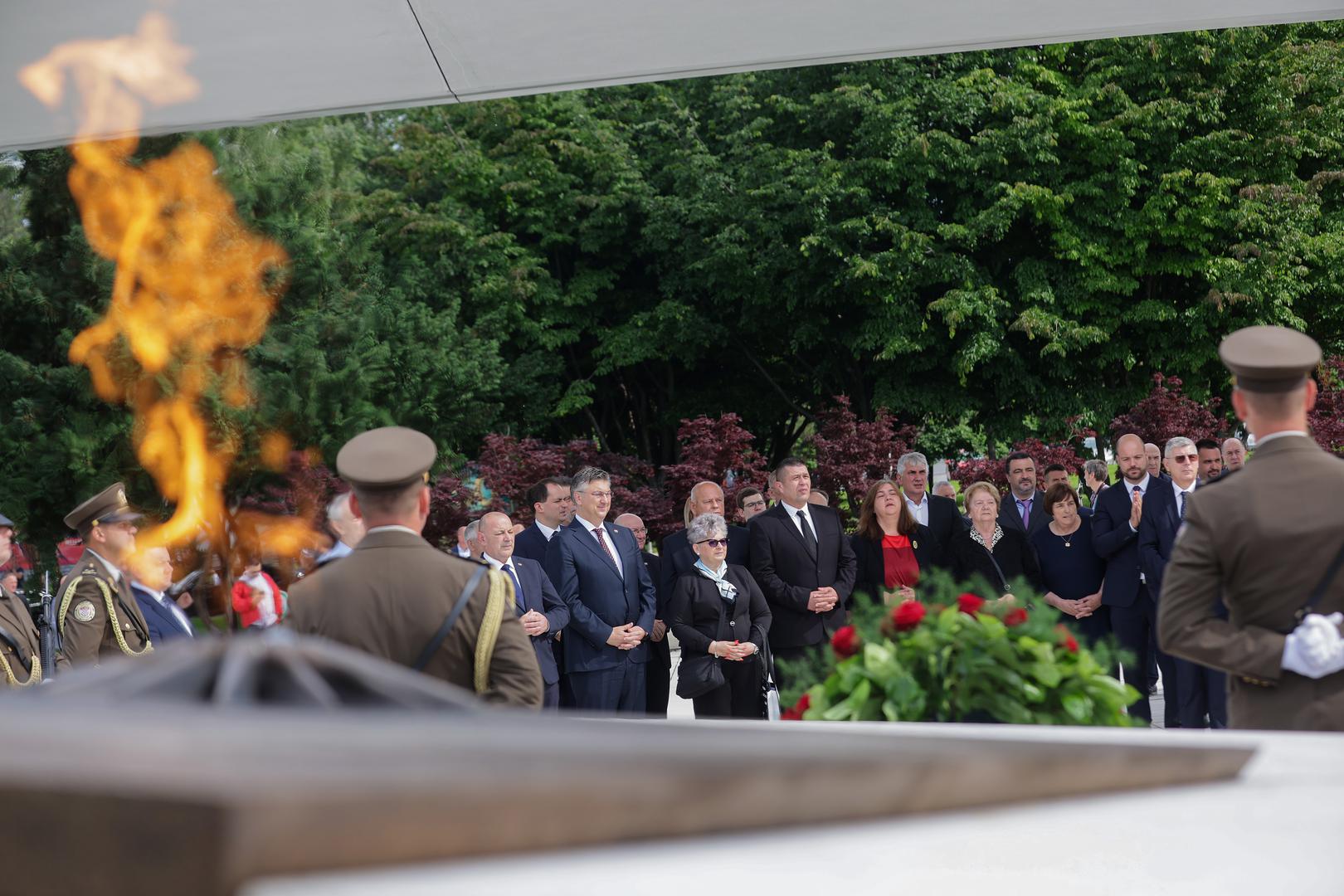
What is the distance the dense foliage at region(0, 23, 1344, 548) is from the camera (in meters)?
21.4

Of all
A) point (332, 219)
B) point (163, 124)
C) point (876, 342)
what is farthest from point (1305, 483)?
point (332, 219)

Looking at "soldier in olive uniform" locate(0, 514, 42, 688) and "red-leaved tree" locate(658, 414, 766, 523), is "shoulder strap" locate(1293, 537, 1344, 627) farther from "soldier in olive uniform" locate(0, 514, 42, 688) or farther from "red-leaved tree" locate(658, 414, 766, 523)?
"red-leaved tree" locate(658, 414, 766, 523)

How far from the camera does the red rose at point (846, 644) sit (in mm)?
3883

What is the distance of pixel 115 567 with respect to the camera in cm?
698

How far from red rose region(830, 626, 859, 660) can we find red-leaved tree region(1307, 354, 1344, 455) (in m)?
13.8

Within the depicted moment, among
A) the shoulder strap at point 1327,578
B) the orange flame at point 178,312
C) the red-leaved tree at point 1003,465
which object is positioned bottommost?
the shoulder strap at point 1327,578

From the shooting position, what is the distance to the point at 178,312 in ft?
74.1

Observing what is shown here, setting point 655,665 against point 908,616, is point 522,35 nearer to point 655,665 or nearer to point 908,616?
point 908,616

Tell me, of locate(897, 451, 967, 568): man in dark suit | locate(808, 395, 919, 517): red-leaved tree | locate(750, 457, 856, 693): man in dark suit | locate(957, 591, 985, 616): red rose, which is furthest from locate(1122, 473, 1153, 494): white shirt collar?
locate(808, 395, 919, 517): red-leaved tree

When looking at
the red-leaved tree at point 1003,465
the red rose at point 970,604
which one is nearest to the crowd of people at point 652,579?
the red rose at point 970,604

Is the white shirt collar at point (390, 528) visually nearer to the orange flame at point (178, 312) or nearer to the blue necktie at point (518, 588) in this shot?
the blue necktie at point (518, 588)

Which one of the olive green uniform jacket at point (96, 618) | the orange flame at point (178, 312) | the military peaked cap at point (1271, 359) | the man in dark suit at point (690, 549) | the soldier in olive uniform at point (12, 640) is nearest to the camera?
the military peaked cap at point (1271, 359)

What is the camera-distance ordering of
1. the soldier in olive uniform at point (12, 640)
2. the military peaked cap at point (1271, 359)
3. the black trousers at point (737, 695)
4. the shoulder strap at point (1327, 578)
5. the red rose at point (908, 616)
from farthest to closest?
the black trousers at point (737, 695), the soldier in olive uniform at point (12, 640), the red rose at point (908, 616), the military peaked cap at point (1271, 359), the shoulder strap at point (1327, 578)

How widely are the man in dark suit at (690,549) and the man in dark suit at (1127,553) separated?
8.60ft
